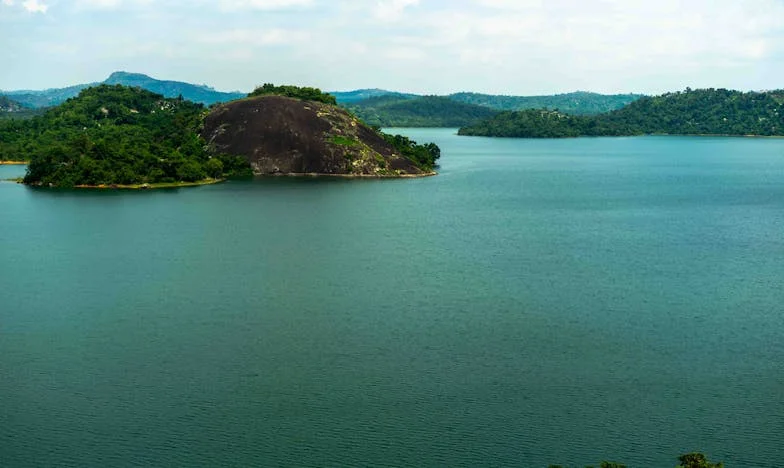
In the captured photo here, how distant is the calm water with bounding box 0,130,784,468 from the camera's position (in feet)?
119

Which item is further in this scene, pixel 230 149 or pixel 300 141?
pixel 230 149

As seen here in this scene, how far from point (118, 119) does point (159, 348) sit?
157m

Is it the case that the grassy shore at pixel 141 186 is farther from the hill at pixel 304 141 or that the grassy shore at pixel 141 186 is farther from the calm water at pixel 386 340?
the calm water at pixel 386 340

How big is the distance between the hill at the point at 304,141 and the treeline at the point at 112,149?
496 cm

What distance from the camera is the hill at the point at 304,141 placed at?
482ft

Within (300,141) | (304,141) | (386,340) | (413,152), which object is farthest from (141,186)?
(386,340)

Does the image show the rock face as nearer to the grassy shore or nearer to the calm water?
the grassy shore

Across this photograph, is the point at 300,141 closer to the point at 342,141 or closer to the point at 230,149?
the point at 342,141

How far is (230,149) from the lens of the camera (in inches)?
5915

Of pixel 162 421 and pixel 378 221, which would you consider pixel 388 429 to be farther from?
pixel 378 221

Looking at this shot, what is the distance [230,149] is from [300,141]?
1362 cm

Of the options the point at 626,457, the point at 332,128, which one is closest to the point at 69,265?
the point at 626,457

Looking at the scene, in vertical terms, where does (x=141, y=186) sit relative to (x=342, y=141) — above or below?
below

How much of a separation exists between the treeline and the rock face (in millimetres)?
5055
